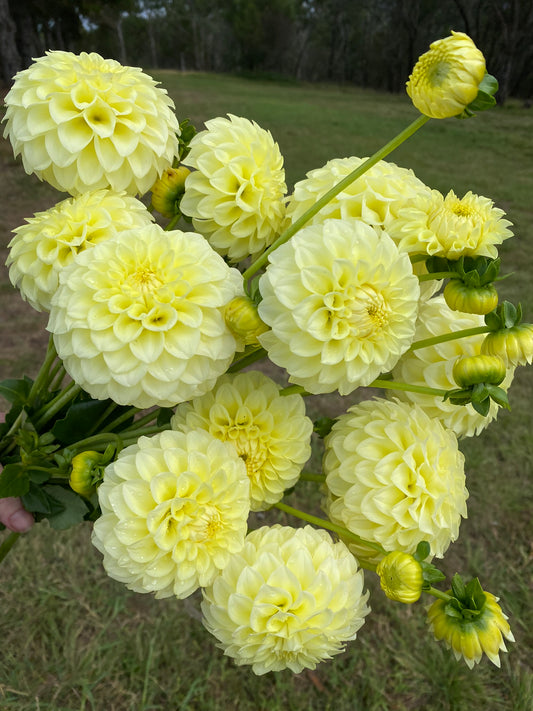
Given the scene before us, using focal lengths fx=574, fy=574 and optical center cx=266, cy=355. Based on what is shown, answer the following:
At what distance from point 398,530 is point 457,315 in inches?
8.1

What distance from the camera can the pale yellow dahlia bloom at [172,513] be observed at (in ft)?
1.47

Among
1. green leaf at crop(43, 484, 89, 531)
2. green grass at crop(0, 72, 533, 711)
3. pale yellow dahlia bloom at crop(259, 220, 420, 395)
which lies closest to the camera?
pale yellow dahlia bloom at crop(259, 220, 420, 395)

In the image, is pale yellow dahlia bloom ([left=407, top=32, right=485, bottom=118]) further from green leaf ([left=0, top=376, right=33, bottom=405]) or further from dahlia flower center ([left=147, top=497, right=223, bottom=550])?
green leaf ([left=0, top=376, right=33, bottom=405])

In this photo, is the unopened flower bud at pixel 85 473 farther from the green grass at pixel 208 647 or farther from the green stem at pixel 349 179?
the green grass at pixel 208 647

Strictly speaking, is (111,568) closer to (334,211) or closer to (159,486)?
(159,486)

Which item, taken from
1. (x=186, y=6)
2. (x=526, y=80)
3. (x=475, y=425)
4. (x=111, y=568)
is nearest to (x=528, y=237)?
Answer: (x=475, y=425)

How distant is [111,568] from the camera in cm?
46

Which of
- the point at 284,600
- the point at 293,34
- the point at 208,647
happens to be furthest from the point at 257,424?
the point at 293,34

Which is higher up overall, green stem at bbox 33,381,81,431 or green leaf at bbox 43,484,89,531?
green stem at bbox 33,381,81,431

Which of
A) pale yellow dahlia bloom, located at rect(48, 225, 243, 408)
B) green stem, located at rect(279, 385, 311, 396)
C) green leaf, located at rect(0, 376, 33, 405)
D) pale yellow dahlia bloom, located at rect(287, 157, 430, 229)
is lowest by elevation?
green leaf, located at rect(0, 376, 33, 405)

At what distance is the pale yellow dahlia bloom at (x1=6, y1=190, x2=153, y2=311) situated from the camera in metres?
0.50

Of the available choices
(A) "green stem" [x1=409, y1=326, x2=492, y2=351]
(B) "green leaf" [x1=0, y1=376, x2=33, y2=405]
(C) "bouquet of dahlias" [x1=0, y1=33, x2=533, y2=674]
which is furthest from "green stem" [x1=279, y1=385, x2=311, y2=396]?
(B) "green leaf" [x1=0, y1=376, x2=33, y2=405]

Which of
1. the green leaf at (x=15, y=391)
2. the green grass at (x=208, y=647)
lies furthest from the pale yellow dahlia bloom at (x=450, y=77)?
the green grass at (x=208, y=647)

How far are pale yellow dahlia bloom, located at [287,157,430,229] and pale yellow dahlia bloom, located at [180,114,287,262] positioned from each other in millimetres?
32
